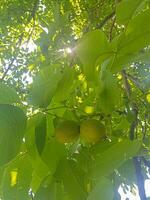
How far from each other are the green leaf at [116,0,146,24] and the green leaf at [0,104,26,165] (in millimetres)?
331

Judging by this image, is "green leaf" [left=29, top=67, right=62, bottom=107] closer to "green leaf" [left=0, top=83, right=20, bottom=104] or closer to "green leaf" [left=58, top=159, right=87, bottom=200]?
"green leaf" [left=0, top=83, right=20, bottom=104]

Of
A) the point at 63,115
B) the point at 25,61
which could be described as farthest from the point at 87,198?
the point at 25,61

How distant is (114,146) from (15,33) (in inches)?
105

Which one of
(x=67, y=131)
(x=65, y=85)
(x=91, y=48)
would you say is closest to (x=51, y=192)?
(x=67, y=131)

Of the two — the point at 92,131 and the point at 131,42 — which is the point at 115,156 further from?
the point at 131,42

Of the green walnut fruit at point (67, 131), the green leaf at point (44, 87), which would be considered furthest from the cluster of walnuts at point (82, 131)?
the green leaf at point (44, 87)

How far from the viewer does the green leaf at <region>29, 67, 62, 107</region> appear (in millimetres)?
1125

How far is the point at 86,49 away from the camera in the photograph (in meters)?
1.07

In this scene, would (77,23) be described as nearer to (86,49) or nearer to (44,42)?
(44,42)

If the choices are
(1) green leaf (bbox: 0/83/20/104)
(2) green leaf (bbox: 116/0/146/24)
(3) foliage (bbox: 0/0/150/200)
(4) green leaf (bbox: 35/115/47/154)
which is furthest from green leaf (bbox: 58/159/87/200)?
(2) green leaf (bbox: 116/0/146/24)

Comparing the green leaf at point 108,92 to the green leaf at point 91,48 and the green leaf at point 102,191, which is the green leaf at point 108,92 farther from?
the green leaf at point 102,191

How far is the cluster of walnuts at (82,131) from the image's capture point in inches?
46.9

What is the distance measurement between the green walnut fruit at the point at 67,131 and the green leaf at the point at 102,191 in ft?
0.51

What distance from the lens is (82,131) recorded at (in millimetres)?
1212
